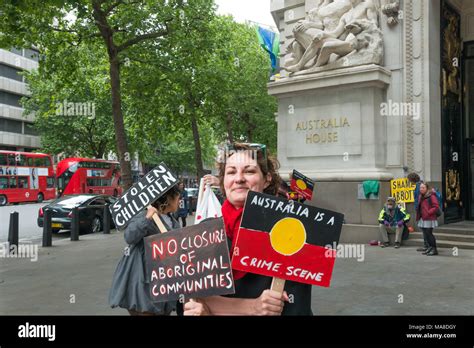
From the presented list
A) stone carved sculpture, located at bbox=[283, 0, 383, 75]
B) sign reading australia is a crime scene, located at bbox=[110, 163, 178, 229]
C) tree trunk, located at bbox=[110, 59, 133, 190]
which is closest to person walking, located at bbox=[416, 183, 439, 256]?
stone carved sculpture, located at bbox=[283, 0, 383, 75]

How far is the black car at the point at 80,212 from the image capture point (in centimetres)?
1741

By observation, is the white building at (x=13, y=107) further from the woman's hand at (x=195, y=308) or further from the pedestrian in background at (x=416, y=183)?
the woman's hand at (x=195, y=308)

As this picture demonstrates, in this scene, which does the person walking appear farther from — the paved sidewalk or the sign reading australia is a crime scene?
the sign reading australia is a crime scene

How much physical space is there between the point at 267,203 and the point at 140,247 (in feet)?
7.49

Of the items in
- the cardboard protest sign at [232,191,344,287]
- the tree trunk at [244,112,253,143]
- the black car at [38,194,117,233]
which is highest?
the tree trunk at [244,112,253,143]

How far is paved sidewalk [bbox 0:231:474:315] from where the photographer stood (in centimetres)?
662

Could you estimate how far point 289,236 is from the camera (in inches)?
103

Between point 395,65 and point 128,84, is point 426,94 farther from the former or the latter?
point 128,84

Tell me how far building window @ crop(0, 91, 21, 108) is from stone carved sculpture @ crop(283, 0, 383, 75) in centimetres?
4724

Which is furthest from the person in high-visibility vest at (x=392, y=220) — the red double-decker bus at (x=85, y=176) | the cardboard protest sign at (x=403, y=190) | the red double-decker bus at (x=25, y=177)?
the red double-decker bus at (x=25, y=177)

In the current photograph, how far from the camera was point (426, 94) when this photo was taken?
501 inches

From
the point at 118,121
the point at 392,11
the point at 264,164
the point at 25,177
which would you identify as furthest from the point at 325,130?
the point at 25,177

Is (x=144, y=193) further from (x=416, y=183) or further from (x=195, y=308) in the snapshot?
(x=416, y=183)

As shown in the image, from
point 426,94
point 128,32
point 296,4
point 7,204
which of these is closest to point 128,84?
point 128,32
